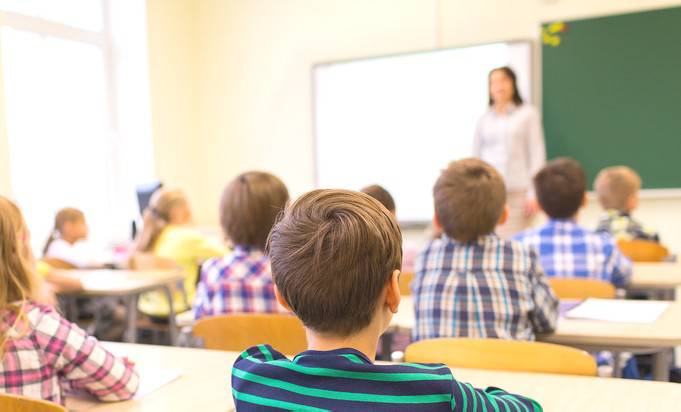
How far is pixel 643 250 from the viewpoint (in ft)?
11.2

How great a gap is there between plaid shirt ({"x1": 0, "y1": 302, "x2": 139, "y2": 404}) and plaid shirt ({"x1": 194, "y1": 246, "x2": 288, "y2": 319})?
2.57 feet

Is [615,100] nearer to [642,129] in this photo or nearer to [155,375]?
[642,129]

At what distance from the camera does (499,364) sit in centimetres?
154

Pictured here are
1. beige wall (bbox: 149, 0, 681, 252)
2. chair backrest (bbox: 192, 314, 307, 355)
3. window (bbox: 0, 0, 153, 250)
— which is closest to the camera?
chair backrest (bbox: 192, 314, 307, 355)

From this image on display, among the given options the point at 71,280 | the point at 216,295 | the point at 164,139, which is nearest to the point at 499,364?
the point at 216,295

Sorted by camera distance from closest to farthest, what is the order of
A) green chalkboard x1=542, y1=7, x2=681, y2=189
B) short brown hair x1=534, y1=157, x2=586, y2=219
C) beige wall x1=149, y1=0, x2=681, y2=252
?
1. short brown hair x1=534, y1=157, x2=586, y2=219
2. green chalkboard x1=542, y1=7, x2=681, y2=189
3. beige wall x1=149, y1=0, x2=681, y2=252

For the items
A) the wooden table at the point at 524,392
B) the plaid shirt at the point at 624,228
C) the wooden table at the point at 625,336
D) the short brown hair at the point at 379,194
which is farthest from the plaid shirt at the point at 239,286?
the plaid shirt at the point at 624,228

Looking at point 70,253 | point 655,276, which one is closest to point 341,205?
point 655,276

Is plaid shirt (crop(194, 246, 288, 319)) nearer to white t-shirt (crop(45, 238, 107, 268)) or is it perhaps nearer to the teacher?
white t-shirt (crop(45, 238, 107, 268))

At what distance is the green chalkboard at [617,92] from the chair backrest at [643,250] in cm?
133

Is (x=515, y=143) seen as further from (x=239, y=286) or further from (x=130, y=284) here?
(x=239, y=286)

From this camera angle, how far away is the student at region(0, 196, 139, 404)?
1409 millimetres

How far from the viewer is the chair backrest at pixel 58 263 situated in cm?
380

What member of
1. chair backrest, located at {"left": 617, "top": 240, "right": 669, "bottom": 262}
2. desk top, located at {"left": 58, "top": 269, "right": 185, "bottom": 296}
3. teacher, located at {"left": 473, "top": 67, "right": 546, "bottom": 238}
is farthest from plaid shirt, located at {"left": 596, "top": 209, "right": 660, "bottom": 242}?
desk top, located at {"left": 58, "top": 269, "right": 185, "bottom": 296}
